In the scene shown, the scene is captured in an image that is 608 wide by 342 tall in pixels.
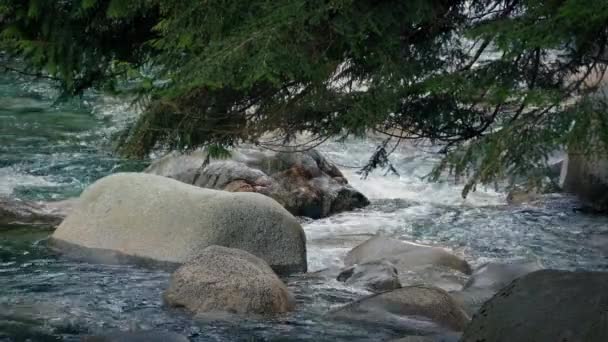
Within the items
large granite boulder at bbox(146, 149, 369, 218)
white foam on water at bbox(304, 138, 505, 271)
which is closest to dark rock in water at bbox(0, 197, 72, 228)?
large granite boulder at bbox(146, 149, 369, 218)

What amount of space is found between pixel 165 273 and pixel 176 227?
609 mm

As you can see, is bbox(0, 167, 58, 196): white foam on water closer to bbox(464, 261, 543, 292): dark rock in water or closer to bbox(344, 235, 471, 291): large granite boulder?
bbox(344, 235, 471, 291): large granite boulder

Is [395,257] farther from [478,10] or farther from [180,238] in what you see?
[478,10]

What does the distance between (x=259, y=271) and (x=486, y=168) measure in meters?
4.27

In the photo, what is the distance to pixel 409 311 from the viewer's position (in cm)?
743

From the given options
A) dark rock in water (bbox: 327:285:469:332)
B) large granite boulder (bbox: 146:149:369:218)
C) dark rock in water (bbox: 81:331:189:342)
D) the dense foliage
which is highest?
the dense foliage

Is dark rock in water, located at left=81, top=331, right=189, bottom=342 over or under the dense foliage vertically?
under

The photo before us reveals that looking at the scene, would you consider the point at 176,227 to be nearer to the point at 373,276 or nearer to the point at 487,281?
the point at 373,276

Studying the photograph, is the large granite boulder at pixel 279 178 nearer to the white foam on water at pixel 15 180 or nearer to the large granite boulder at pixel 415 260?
the white foam on water at pixel 15 180

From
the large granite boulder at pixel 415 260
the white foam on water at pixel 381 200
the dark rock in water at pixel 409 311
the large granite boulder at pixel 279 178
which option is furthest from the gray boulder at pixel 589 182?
the dark rock in water at pixel 409 311

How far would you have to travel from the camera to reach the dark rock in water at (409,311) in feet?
23.8

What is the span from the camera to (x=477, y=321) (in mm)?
5777

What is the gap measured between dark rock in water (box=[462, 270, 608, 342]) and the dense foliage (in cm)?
101

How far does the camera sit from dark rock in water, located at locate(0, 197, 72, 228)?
10805mm
